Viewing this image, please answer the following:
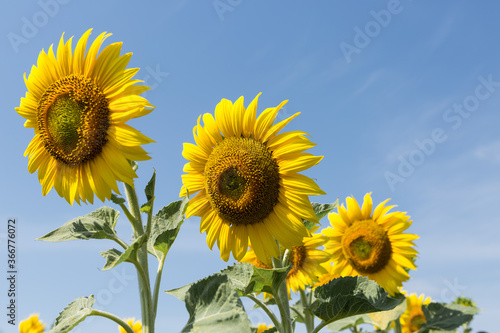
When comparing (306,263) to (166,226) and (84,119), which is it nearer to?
(166,226)

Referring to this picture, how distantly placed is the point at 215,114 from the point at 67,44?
3.81 ft

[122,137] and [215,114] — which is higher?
[215,114]

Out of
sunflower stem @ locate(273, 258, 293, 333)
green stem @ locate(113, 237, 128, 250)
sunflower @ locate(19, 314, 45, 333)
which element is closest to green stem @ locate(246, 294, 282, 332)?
sunflower stem @ locate(273, 258, 293, 333)

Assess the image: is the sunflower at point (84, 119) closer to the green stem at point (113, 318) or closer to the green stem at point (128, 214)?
the green stem at point (128, 214)

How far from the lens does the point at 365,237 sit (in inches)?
238

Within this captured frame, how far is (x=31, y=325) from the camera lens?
18.3 ft

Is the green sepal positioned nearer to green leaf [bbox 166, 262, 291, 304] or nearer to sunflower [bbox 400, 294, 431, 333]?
green leaf [bbox 166, 262, 291, 304]

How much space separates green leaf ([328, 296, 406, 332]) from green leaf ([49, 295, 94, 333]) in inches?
123

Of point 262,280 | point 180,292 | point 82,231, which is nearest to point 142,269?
point 180,292

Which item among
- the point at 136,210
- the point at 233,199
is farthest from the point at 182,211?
the point at 233,199

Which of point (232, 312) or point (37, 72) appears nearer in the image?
point (232, 312)

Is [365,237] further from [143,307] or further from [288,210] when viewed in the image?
[143,307]

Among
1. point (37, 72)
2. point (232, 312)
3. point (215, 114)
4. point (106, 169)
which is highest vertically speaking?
point (37, 72)

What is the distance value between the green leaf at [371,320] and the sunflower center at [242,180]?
7.94 feet
